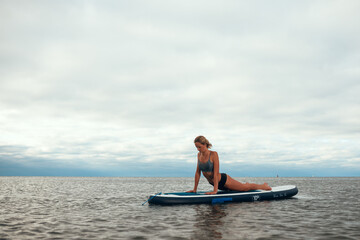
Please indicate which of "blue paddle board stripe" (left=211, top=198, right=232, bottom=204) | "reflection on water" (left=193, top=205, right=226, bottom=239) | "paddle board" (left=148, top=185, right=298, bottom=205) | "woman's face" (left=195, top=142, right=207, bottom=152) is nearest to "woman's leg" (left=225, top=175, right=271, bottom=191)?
"paddle board" (left=148, top=185, right=298, bottom=205)

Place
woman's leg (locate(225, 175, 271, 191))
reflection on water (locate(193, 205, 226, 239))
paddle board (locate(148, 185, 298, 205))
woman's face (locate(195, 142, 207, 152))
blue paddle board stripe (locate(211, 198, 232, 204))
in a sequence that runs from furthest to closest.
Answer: woman's leg (locate(225, 175, 271, 191)), blue paddle board stripe (locate(211, 198, 232, 204)), paddle board (locate(148, 185, 298, 205)), woman's face (locate(195, 142, 207, 152)), reflection on water (locate(193, 205, 226, 239))

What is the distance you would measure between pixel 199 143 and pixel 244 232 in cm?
617

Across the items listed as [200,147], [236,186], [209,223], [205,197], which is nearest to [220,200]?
[205,197]

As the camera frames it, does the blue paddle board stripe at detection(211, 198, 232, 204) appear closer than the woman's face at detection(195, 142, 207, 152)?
No

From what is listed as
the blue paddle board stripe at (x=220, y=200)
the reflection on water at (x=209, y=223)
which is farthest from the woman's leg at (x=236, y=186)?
the reflection on water at (x=209, y=223)

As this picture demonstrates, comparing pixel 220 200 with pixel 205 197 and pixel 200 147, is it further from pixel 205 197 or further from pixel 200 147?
pixel 200 147

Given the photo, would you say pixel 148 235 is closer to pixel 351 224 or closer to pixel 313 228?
pixel 313 228

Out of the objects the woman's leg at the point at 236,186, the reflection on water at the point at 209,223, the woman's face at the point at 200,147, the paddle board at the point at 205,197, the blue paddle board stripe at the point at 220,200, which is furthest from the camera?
the woman's leg at the point at 236,186

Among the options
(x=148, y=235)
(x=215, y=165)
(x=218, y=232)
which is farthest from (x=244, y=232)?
(x=215, y=165)

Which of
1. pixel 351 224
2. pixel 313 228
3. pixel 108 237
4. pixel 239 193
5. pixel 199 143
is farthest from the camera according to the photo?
pixel 239 193

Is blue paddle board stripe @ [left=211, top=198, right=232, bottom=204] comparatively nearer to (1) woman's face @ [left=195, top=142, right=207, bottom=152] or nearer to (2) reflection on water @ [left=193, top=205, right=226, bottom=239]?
(2) reflection on water @ [left=193, top=205, right=226, bottom=239]

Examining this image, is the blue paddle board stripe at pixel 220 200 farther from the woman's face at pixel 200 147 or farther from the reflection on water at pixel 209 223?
the woman's face at pixel 200 147

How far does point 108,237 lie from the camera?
890 centimetres

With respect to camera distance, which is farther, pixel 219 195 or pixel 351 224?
pixel 219 195
